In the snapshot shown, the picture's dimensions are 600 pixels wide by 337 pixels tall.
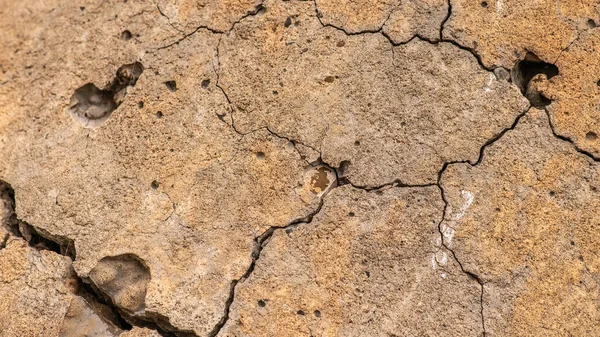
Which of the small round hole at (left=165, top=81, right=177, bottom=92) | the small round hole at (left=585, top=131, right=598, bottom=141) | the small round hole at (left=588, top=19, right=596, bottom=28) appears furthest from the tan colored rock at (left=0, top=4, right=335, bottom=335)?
the small round hole at (left=588, top=19, right=596, bottom=28)

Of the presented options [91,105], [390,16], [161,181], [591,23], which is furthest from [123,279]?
[591,23]

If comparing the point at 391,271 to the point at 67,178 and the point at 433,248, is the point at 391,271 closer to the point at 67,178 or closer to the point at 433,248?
the point at 433,248

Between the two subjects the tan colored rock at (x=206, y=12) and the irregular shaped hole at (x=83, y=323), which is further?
the tan colored rock at (x=206, y=12)

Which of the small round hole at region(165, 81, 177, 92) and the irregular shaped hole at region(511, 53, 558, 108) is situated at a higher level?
the irregular shaped hole at region(511, 53, 558, 108)

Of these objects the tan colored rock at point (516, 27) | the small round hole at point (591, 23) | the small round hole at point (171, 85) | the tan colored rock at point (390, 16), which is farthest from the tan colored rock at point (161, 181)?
the small round hole at point (591, 23)

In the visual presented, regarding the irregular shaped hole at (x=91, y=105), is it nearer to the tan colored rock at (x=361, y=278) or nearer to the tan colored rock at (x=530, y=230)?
the tan colored rock at (x=361, y=278)

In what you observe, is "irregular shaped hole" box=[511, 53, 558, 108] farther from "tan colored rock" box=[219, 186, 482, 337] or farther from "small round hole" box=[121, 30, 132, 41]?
"small round hole" box=[121, 30, 132, 41]

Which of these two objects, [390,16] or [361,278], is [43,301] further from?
[390,16]
